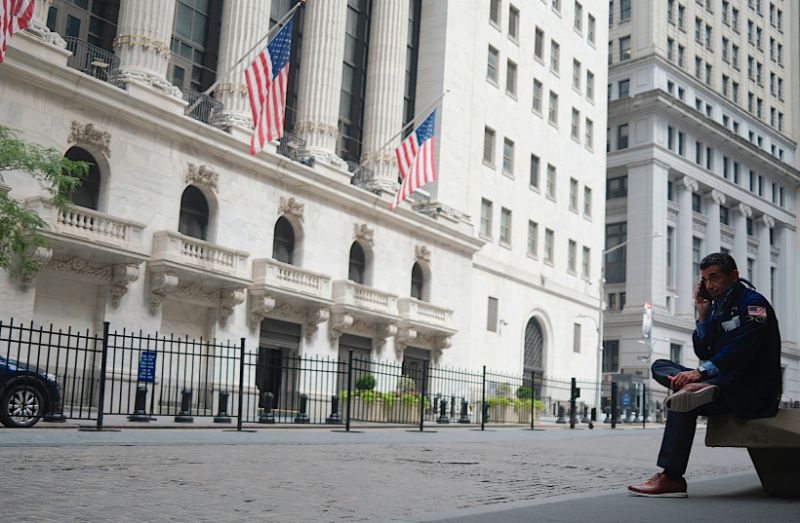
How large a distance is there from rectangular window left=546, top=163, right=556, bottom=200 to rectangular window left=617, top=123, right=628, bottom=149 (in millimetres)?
23305

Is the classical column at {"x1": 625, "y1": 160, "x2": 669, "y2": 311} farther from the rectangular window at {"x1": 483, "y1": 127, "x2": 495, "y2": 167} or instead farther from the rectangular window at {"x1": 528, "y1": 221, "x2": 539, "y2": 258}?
the rectangular window at {"x1": 483, "y1": 127, "x2": 495, "y2": 167}

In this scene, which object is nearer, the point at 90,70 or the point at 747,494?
the point at 747,494

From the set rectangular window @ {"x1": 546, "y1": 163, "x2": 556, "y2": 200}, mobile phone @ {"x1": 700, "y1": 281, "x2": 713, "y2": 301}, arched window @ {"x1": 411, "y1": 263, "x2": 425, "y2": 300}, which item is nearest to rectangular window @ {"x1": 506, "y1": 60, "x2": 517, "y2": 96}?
rectangular window @ {"x1": 546, "y1": 163, "x2": 556, "y2": 200}

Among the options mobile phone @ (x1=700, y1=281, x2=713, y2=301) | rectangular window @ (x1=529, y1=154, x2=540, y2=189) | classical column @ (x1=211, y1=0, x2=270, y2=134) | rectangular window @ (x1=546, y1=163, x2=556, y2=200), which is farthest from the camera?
rectangular window @ (x1=546, y1=163, x2=556, y2=200)

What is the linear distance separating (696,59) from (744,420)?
82105 millimetres

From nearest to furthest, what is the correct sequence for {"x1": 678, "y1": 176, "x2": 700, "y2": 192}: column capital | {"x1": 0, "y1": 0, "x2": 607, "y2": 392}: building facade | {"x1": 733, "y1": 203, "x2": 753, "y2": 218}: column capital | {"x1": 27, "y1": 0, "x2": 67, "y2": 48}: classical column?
1. {"x1": 27, "y1": 0, "x2": 67, "y2": 48}: classical column
2. {"x1": 0, "y1": 0, "x2": 607, "y2": 392}: building facade
3. {"x1": 678, "y1": 176, "x2": 700, "y2": 192}: column capital
4. {"x1": 733, "y1": 203, "x2": 753, "y2": 218}: column capital

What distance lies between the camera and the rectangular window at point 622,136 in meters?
76.9

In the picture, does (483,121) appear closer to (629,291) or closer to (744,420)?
(629,291)

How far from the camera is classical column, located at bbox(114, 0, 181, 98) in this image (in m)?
30.7

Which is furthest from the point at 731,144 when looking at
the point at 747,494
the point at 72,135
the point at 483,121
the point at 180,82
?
the point at 747,494

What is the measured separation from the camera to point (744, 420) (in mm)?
6531

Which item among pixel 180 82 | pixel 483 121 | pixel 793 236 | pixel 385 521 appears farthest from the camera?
pixel 793 236

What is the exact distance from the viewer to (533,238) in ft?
176

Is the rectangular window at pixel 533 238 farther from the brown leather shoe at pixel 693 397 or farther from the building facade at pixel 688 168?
the brown leather shoe at pixel 693 397
